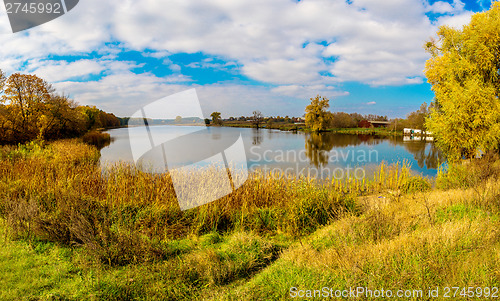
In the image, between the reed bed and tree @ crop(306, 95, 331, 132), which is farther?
tree @ crop(306, 95, 331, 132)

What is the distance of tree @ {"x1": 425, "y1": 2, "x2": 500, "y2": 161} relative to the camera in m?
13.2

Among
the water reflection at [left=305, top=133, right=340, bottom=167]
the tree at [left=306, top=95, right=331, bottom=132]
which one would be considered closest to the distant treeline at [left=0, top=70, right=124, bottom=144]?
the water reflection at [left=305, top=133, right=340, bottom=167]

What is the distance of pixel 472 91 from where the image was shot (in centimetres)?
1321

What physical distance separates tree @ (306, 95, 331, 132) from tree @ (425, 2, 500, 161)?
48.0 m

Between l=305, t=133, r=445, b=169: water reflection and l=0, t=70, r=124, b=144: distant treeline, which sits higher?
l=0, t=70, r=124, b=144: distant treeline

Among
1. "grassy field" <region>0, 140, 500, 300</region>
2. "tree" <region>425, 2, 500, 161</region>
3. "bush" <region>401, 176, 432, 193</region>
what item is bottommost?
"bush" <region>401, 176, 432, 193</region>

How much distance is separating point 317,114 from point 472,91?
52062mm

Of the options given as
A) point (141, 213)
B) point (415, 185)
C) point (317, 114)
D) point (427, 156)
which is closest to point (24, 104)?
point (141, 213)

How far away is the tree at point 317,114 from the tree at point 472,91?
4797 centimetres

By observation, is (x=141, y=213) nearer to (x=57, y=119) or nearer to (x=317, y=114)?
(x=57, y=119)

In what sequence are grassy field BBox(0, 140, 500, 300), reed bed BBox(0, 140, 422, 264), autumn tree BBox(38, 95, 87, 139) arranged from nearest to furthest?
1. grassy field BBox(0, 140, 500, 300)
2. reed bed BBox(0, 140, 422, 264)
3. autumn tree BBox(38, 95, 87, 139)

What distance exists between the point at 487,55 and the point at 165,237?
18.8 metres

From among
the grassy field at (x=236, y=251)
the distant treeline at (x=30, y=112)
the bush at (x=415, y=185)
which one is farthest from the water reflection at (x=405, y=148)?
the distant treeline at (x=30, y=112)

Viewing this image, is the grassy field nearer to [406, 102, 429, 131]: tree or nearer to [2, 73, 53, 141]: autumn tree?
[2, 73, 53, 141]: autumn tree
